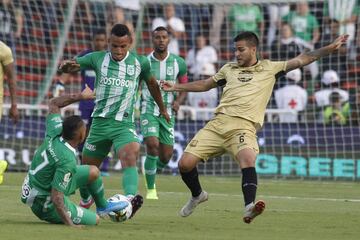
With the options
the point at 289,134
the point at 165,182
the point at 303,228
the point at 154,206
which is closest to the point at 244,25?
the point at 289,134

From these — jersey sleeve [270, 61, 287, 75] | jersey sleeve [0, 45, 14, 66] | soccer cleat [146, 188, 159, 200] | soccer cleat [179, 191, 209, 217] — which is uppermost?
jersey sleeve [0, 45, 14, 66]

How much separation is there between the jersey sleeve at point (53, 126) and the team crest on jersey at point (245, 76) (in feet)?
7.34

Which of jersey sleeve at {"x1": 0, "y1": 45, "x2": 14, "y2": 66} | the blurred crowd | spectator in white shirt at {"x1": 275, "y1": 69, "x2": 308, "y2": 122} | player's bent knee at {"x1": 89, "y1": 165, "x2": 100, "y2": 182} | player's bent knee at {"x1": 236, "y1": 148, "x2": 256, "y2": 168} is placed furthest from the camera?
the blurred crowd

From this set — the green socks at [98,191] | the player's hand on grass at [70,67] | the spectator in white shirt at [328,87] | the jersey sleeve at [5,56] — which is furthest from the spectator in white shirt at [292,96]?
the green socks at [98,191]

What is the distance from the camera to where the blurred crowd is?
2378 cm

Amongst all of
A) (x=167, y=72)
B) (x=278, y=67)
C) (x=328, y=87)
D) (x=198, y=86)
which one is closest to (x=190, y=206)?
(x=198, y=86)

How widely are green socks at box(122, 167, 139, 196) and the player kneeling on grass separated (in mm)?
1116

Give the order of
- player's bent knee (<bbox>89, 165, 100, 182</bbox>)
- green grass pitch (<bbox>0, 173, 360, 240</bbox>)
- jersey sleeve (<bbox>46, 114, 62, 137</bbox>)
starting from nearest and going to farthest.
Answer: green grass pitch (<bbox>0, 173, 360, 240</bbox>), jersey sleeve (<bbox>46, 114, 62, 137</bbox>), player's bent knee (<bbox>89, 165, 100, 182</bbox>)

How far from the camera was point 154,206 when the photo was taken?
14.1m

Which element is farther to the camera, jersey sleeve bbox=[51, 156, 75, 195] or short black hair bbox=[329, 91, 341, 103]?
short black hair bbox=[329, 91, 341, 103]

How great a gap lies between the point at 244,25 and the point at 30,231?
50.9ft

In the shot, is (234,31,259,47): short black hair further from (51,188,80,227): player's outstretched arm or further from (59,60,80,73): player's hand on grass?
(51,188,80,227): player's outstretched arm

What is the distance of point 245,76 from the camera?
1245 cm

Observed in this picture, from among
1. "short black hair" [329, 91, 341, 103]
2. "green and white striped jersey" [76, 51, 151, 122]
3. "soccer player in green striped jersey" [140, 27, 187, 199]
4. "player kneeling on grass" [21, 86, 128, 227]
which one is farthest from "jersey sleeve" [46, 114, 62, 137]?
"short black hair" [329, 91, 341, 103]
